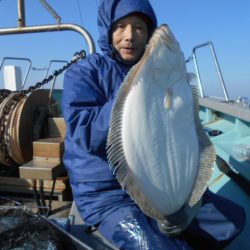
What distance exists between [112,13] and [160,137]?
40.4 inches

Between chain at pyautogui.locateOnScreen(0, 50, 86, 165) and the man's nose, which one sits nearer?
the man's nose

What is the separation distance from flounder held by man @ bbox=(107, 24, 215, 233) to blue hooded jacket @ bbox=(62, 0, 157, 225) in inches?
14.6

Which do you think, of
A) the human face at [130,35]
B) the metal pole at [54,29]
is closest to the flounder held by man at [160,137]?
the human face at [130,35]

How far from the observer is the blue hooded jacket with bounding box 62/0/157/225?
2.26 metres

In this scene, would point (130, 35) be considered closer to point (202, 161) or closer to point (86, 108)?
point (86, 108)

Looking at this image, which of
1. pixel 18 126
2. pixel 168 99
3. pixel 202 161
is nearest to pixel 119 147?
pixel 168 99

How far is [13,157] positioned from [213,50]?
3.22 metres

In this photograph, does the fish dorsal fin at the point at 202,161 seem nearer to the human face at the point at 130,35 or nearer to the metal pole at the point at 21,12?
the human face at the point at 130,35

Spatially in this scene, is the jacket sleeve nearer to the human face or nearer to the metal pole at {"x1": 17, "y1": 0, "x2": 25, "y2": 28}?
Answer: the human face

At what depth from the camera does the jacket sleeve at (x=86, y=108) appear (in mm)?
1995

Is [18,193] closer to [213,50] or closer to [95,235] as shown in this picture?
[95,235]

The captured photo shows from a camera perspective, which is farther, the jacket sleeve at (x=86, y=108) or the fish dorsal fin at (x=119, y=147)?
the jacket sleeve at (x=86, y=108)

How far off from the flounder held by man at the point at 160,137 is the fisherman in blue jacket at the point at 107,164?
13.0 inches

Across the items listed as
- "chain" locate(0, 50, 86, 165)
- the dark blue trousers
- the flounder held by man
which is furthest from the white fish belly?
"chain" locate(0, 50, 86, 165)
